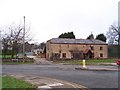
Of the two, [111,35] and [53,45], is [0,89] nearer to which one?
[53,45]

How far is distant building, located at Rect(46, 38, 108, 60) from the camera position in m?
76.9

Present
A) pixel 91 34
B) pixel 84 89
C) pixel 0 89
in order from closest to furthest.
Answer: pixel 0 89, pixel 84 89, pixel 91 34

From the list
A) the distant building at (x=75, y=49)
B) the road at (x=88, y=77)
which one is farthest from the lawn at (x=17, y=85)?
the distant building at (x=75, y=49)

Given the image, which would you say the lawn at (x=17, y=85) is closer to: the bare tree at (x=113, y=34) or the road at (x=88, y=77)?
the road at (x=88, y=77)

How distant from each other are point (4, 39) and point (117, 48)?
40.0 meters

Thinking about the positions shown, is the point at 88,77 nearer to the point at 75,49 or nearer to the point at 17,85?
the point at 17,85

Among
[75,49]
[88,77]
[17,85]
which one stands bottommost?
[88,77]

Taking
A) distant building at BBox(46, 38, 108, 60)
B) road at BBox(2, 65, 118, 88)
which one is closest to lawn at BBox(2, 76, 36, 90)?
road at BBox(2, 65, 118, 88)

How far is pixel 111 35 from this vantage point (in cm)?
9556

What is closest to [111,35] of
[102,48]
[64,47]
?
[102,48]

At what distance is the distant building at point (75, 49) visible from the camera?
76.9 m

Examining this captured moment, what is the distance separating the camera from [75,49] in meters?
79.0

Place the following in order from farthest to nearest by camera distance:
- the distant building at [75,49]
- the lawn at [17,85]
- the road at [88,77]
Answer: the distant building at [75,49] → the road at [88,77] → the lawn at [17,85]

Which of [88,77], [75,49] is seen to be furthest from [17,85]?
[75,49]
